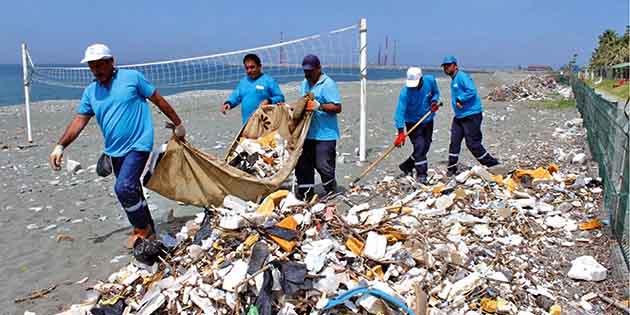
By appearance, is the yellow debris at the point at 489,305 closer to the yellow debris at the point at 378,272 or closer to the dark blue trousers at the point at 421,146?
the yellow debris at the point at 378,272

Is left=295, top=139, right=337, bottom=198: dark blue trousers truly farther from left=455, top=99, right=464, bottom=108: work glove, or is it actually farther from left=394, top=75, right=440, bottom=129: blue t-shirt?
left=455, top=99, right=464, bottom=108: work glove

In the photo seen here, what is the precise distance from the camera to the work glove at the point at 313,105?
16.3 feet

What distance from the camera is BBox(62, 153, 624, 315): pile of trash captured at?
9.71 feet

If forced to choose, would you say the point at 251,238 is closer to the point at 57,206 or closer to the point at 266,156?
the point at 266,156

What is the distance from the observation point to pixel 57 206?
5.97 meters

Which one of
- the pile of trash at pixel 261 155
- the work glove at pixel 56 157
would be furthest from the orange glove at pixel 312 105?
the work glove at pixel 56 157

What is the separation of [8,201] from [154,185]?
10.2ft

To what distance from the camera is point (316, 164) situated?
525 cm

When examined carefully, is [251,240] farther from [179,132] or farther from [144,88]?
[144,88]

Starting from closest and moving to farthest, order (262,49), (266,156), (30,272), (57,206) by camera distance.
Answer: (30,272), (266,156), (57,206), (262,49)

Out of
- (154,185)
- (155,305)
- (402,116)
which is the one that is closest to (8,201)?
(154,185)

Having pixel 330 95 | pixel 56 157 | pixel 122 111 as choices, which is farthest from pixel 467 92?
pixel 56 157

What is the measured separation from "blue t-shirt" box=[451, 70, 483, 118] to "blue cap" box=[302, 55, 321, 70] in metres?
2.21

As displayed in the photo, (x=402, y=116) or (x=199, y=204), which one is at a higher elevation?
(x=402, y=116)
